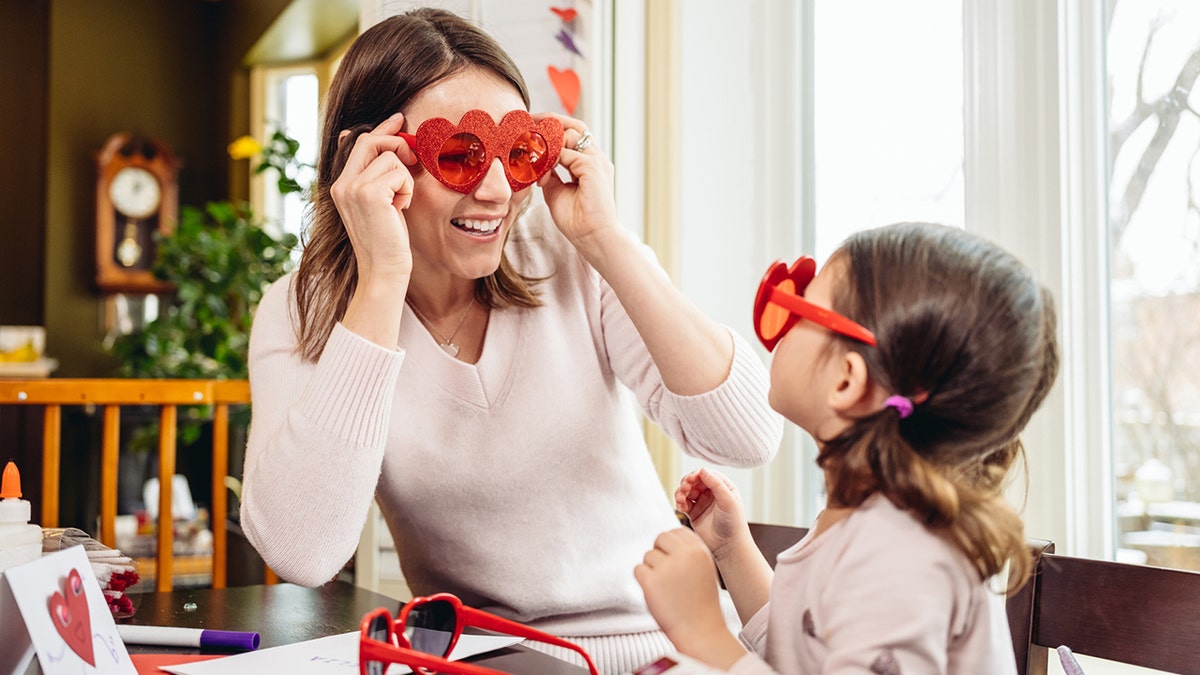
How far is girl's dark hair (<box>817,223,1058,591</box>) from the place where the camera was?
0.76m

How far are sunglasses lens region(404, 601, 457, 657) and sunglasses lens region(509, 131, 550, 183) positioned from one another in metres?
0.63

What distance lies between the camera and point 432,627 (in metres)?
0.92

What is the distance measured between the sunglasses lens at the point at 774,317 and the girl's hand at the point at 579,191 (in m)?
0.50

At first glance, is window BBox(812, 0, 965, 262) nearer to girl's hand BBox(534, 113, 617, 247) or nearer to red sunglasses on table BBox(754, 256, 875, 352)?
girl's hand BBox(534, 113, 617, 247)

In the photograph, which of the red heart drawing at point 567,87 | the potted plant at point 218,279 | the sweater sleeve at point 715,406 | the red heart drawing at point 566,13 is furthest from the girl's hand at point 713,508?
the potted plant at point 218,279

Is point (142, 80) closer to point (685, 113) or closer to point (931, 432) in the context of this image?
point (685, 113)

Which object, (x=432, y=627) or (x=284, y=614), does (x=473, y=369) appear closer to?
(x=284, y=614)

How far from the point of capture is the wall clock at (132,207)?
6.30 m

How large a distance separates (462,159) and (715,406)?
1.48 ft

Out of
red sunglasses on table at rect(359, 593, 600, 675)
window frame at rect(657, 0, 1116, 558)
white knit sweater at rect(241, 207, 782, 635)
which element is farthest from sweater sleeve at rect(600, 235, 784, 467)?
window frame at rect(657, 0, 1116, 558)

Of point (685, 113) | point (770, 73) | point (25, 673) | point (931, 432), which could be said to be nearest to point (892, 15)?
point (770, 73)

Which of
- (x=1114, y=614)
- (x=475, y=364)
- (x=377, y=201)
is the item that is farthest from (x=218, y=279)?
(x=1114, y=614)

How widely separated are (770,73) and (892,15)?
13.1 inches

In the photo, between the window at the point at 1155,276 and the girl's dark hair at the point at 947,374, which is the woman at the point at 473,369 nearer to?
the girl's dark hair at the point at 947,374
